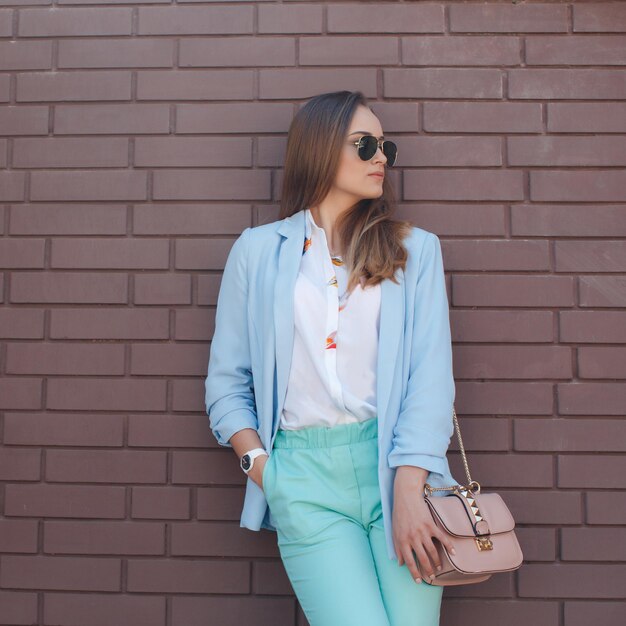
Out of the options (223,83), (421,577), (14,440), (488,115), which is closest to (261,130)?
(223,83)

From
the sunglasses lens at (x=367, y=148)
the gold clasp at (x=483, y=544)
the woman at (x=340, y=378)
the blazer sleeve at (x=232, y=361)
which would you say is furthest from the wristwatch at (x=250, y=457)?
the sunglasses lens at (x=367, y=148)

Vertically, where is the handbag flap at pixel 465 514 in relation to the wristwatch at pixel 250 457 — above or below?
below

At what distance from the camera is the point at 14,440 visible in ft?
9.99

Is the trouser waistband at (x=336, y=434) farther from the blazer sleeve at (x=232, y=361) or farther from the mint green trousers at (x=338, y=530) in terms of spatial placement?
the blazer sleeve at (x=232, y=361)

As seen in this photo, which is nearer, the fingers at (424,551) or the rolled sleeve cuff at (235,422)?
the fingers at (424,551)

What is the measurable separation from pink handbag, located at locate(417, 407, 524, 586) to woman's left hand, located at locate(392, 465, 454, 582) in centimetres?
2

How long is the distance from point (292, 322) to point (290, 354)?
0.36 ft

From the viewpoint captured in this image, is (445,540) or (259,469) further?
(259,469)

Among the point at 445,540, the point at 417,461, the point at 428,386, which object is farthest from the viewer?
the point at 428,386

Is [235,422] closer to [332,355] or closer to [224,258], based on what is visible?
[332,355]

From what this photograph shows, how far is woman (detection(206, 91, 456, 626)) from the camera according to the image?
7.61 feet

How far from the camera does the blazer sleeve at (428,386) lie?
2361mm

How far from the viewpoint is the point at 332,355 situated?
2490mm

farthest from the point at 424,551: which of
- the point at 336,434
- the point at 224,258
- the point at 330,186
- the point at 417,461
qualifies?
the point at 224,258
